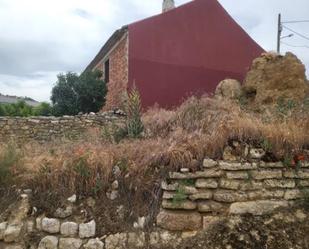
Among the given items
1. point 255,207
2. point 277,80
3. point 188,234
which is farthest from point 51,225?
point 277,80

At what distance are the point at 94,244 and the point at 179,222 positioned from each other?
0.95 metres

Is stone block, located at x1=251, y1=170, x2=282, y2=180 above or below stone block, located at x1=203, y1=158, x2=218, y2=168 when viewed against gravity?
below

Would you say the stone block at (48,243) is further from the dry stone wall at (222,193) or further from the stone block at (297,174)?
the stone block at (297,174)

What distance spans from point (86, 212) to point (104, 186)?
361 millimetres

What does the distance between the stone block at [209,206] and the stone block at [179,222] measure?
0.11 meters

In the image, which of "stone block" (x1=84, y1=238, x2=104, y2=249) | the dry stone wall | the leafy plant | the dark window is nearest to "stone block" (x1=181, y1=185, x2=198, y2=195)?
the dry stone wall

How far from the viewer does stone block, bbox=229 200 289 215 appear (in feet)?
13.6

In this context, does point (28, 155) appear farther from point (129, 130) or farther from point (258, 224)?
point (258, 224)

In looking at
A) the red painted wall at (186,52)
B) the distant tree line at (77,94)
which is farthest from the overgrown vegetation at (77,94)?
the red painted wall at (186,52)

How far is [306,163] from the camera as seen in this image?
4.49m

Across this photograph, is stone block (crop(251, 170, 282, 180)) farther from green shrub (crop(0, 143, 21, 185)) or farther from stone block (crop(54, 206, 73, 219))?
green shrub (crop(0, 143, 21, 185))

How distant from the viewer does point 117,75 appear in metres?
14.6

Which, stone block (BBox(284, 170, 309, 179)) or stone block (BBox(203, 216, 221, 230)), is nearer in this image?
stone block (BBox(203, 216, 221, 230))

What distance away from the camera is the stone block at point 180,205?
408 centimetres
